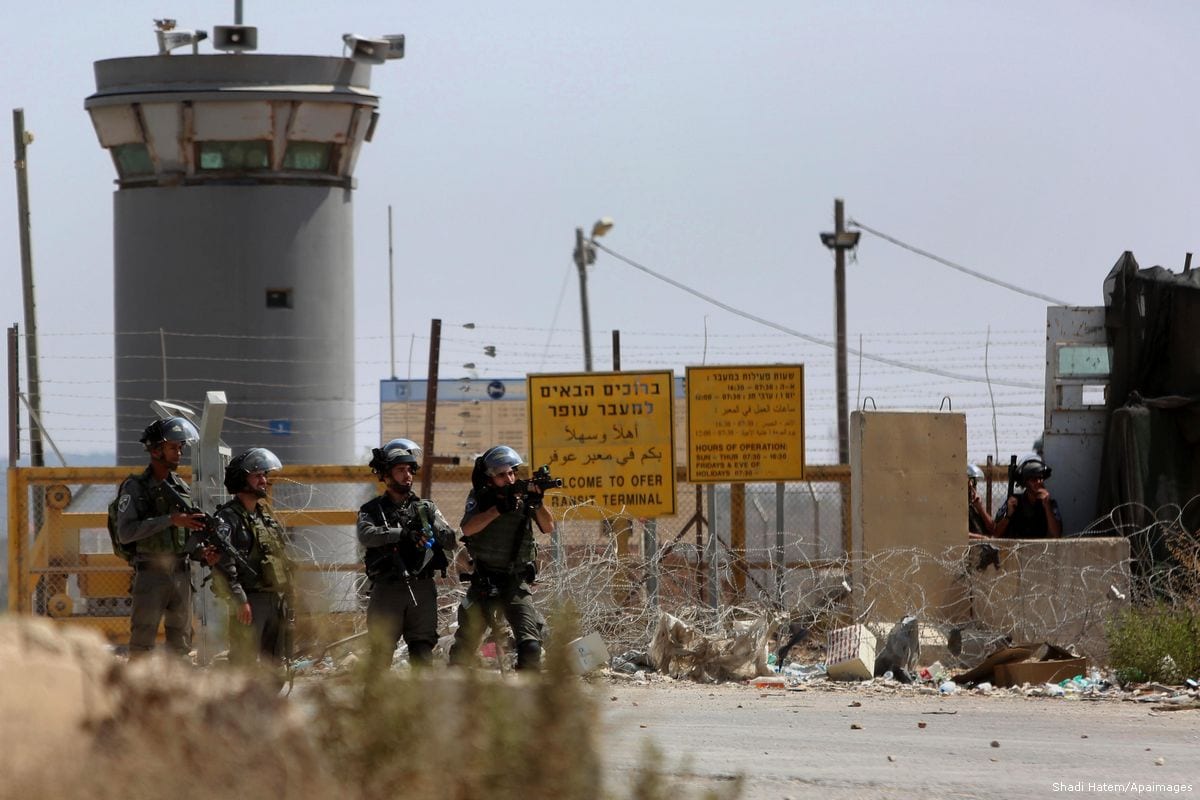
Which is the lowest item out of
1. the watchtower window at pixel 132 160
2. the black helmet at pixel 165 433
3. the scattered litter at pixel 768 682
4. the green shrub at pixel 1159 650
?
the scattered litter at pixel 768 682

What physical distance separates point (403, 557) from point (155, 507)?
163 cm

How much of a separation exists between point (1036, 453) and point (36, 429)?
840cm

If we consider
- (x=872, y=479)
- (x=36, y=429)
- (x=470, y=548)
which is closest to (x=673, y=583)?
(x=872, y=479)

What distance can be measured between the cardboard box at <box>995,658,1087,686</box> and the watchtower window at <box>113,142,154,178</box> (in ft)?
40.6

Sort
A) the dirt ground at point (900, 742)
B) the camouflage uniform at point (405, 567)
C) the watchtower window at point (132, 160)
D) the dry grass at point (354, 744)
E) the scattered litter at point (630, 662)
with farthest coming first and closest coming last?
the watchtower window at point (132, 160) < the scattered litter at point (630, 662) < the camouflage uniform at point (405, 567) < the dirt ground at point (900, 742) < the dry grass at point (354, 744)

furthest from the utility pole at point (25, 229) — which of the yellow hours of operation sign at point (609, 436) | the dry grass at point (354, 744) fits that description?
the dry grass at point (354, 744)

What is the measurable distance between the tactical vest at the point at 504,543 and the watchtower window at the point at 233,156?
11.0m

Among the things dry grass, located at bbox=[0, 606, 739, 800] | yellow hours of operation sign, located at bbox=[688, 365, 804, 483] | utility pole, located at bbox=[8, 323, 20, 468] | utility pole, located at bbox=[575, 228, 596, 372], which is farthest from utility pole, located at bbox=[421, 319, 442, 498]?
utility pole, located at bbox=[575, 228, 596, 372]

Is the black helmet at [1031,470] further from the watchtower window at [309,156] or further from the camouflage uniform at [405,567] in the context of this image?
the watchtower window at [309,156]

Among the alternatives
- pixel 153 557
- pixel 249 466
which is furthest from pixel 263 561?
pixel 153 557

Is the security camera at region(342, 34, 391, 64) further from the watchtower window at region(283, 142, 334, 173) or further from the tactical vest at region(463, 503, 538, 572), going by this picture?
the tactical vest at region(463, 503, 538, 572)

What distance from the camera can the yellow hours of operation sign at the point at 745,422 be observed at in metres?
13.2

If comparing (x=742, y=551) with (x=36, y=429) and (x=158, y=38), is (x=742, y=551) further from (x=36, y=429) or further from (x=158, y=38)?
(x=158, y=38)

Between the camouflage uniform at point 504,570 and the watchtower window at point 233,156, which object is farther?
the watchtower window at point 233,156
